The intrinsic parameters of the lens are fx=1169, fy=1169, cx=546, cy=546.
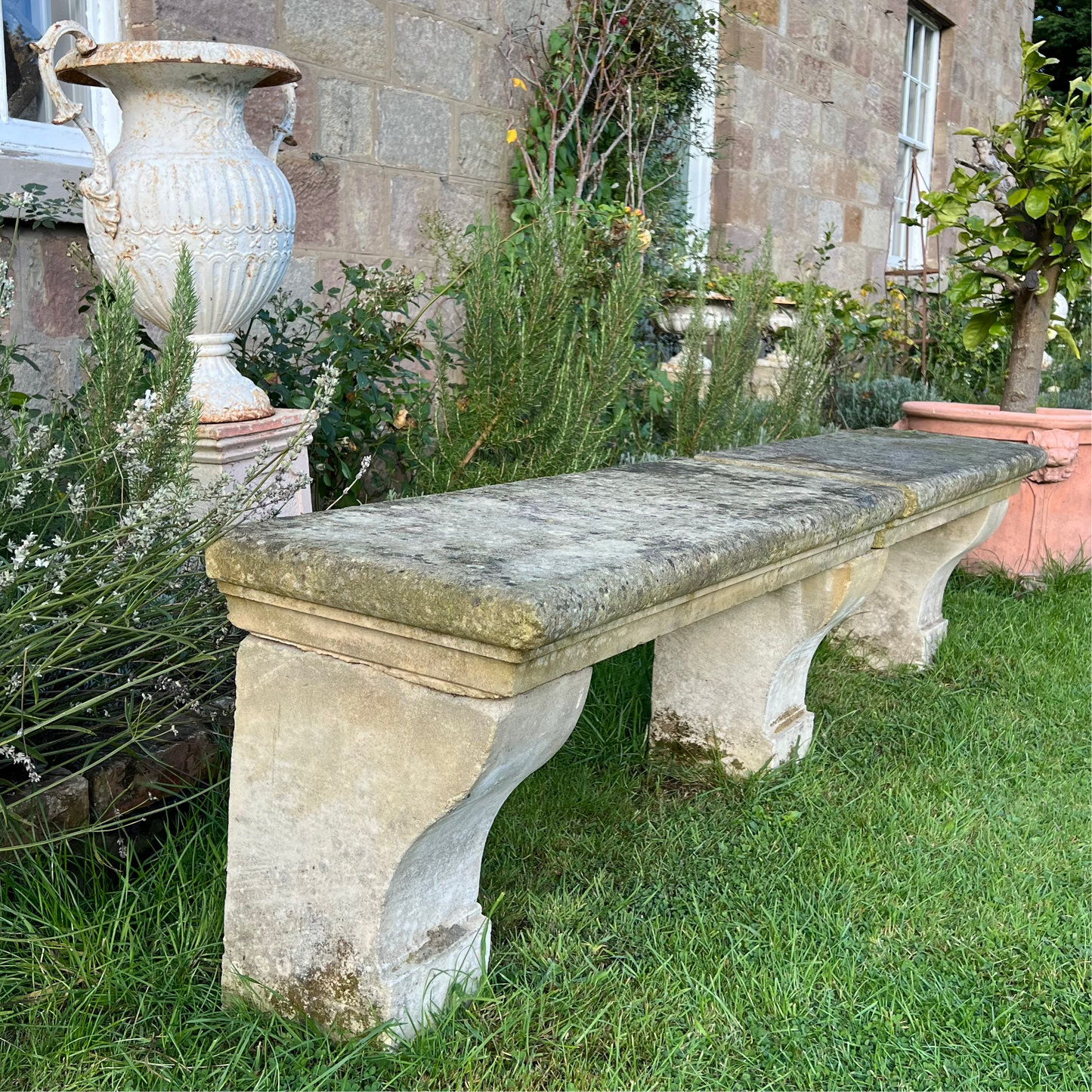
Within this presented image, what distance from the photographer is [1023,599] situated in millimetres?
3826

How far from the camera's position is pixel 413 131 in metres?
4.41

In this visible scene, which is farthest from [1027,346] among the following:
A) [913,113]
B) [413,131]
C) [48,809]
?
[913,113]

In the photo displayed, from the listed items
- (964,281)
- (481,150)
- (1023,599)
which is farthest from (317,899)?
(481,150)

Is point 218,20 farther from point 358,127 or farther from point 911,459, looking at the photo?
point 911,459

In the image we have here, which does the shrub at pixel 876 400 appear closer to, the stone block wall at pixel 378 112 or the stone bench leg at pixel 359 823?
the stone block wall at pixel 378 112

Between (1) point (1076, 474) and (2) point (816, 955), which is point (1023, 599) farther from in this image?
(2) point (816, 955)

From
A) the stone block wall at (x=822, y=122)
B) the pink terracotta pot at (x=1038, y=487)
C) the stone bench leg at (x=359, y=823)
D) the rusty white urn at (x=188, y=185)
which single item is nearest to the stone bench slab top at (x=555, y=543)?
the stone bench leg at (x=359, y=823)

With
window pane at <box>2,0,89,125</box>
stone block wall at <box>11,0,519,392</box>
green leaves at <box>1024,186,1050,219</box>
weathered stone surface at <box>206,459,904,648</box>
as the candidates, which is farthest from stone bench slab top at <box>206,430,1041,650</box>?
window pane at <box>2,0,89,125</box>

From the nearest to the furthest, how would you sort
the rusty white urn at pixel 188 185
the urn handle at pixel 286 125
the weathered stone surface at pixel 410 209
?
the rusty white urn at pixel 188 185, the urn handle at pixel 286 125, the weathered stone surface at pixel 410 209

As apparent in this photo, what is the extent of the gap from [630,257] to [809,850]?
68.6 inches

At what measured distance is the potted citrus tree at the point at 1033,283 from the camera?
3.79m

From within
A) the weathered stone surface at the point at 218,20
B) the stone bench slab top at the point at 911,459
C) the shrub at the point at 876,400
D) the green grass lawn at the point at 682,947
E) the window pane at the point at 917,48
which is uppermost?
the window pane at the point at 917,48

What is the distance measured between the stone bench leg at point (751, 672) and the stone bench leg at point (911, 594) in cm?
73

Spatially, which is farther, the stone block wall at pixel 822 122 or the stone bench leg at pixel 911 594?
the stone block wall at pixel 822 122
